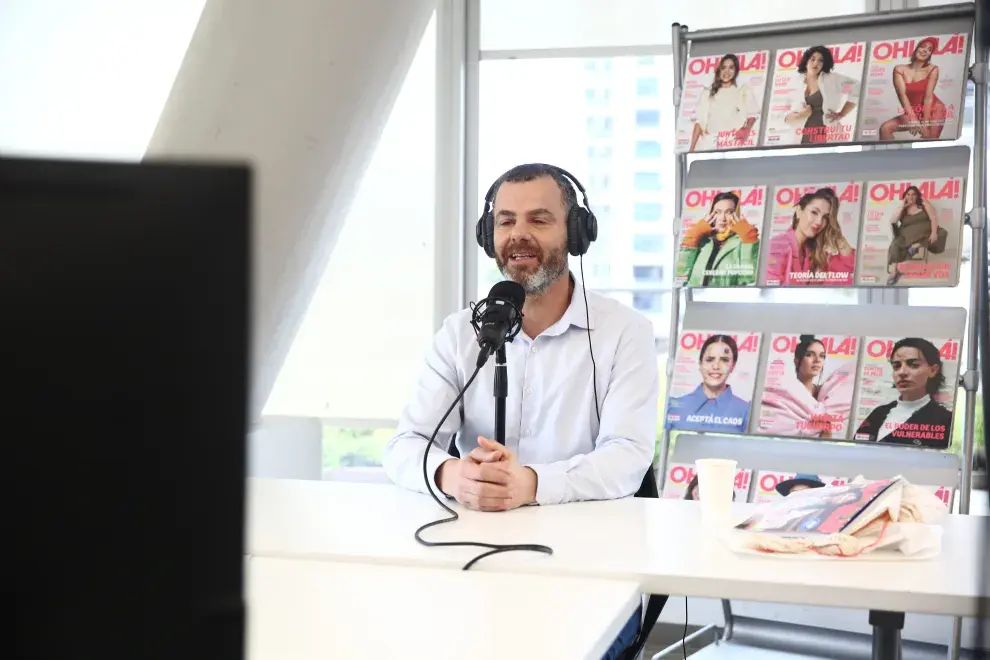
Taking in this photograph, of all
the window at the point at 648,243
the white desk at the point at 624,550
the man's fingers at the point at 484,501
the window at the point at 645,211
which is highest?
the window at the point at 645,211

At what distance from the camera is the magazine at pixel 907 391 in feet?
8.34

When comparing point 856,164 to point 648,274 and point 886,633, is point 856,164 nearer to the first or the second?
point 648,274

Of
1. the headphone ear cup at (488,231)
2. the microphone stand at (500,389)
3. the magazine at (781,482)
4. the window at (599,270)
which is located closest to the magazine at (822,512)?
the microphone stand at (500,389)

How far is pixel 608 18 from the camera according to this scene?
3494 mm

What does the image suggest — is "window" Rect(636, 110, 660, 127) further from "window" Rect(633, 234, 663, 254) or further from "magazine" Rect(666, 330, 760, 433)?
"magazine" Rect(666, 330, 760, 433)

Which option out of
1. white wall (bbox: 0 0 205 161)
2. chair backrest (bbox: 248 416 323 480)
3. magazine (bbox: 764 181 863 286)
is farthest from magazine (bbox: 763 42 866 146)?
white wall (bbox: 0 0 205 161)

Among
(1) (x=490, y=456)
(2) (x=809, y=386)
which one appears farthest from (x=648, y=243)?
(1) (x=490, y=456)

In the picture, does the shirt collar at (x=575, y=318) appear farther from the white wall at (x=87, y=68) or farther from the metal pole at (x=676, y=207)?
the white wall at (x=87, y=68)

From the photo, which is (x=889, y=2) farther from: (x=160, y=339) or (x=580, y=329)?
(x=160, y=339)

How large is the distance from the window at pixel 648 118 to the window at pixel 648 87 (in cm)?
7

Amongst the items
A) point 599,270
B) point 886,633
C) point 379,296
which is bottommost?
point 886,633

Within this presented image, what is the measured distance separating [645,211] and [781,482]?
3.82ft

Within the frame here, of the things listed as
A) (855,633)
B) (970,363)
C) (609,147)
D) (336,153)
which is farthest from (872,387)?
(336,153)

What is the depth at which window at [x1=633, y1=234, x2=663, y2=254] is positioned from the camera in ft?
11.3
